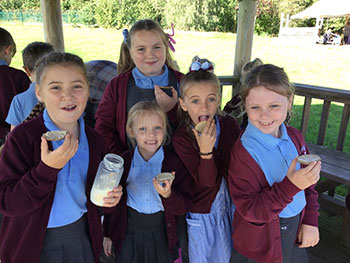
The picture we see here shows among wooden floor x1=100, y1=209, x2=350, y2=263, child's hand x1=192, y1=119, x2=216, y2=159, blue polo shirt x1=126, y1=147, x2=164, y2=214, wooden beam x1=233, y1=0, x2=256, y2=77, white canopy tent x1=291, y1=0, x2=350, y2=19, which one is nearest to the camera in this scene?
child's hand x1=192, y1=119, x2=216, y2=159

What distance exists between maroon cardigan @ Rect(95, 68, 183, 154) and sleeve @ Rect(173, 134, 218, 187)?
32 centimetres

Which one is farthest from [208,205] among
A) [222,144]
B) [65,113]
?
[65,113]

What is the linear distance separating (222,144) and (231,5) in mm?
25845

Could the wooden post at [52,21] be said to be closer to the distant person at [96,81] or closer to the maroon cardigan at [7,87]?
the distant person at [96,81]

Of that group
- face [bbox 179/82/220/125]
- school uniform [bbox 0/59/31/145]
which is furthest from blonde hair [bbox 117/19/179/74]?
school uniform [bbox 0/59/31/145]

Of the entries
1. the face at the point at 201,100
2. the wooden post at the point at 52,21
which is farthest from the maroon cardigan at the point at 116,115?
the wooden post at the point at 52,21

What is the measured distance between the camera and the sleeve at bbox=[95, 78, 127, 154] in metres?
2.14

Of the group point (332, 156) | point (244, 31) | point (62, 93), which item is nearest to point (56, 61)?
point (62, 93)

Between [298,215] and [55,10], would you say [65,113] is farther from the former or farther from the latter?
[55,10]

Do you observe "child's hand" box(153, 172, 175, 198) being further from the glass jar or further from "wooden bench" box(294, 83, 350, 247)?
"wooden bench" box(294, 83, 350, 247)

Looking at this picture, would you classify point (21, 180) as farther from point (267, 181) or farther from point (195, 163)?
point (267, 181)

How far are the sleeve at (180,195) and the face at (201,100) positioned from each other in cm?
31

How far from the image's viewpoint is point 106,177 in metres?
1.32

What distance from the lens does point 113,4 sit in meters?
24.1
